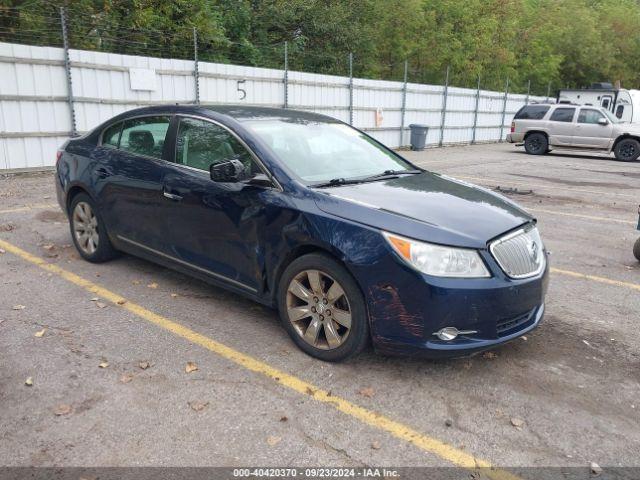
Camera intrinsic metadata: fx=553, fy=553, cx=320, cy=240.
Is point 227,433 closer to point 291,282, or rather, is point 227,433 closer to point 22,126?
point 291,282

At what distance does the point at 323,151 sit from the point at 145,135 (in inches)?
67.2

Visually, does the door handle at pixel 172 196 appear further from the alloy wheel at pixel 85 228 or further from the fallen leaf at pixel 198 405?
the fallen leaf at pixel 198 405

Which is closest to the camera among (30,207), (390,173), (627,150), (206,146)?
(206,146)

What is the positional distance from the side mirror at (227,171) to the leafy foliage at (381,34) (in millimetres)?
10517

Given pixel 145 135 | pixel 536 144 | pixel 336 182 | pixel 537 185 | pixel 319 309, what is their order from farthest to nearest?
pixel 536 144, pixel 537 185, pixel 145 135, pixel 336 182, pixel 319 309

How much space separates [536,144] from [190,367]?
19745 mm

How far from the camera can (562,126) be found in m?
19.8

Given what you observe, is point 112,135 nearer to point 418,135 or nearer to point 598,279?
point 598,279

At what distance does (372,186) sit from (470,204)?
2.30ft

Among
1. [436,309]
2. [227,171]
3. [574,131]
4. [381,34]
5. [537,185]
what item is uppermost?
[381,34]

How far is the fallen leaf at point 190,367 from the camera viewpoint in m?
3.57

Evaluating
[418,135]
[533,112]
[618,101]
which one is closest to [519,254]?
[418,135]

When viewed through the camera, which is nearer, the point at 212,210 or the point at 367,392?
the point at 367,392

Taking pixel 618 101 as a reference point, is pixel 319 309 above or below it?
below
